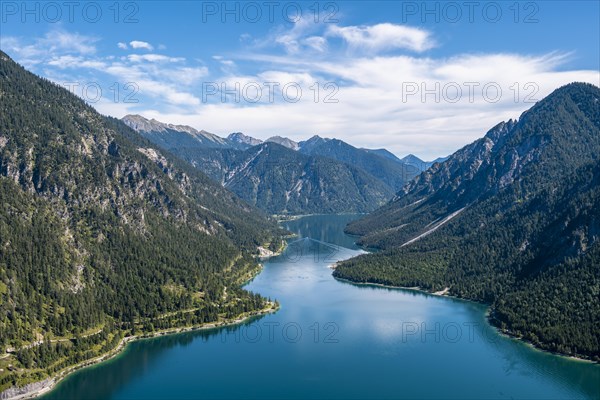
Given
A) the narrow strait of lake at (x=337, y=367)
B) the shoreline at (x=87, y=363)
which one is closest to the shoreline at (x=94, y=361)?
the shoreline at (x=87, y=363)

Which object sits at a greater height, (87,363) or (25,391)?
(87,363)

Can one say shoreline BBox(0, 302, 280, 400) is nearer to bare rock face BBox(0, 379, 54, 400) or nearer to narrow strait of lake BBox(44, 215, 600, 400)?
bare rock face BBox(0, 379, 54, 400)

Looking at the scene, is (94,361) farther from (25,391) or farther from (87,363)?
(25,391)

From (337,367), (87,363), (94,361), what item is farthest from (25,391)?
(337,367)

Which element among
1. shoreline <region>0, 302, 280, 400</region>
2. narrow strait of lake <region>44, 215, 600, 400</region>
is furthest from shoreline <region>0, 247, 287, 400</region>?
narrow strait of lake <region>44, 215, 600, 400</region>

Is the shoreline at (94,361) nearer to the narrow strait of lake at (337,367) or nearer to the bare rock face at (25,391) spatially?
the bare rock face at (25,391)

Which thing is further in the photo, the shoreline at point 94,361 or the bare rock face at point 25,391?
the shoreline at point 94,361

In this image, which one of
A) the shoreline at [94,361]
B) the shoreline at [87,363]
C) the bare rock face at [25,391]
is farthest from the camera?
the shoreline at [94,361]

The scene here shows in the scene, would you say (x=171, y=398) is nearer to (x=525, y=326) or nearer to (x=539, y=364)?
(x=539, y=364)
